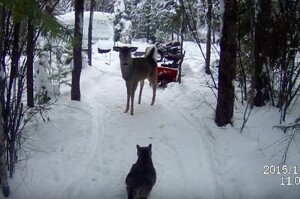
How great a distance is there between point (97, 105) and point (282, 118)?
16.7 ft

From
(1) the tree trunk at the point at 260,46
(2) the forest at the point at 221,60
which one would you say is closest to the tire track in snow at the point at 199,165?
(2) the forest at the point at 221,60

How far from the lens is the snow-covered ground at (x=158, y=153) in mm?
5699

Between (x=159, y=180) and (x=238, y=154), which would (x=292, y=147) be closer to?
(x=238, y=154)

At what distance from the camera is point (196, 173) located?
6.34 metres

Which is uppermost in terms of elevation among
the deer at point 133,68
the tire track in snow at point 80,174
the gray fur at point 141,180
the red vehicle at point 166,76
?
the deer at point 133,68

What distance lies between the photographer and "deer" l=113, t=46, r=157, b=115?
9930 mm

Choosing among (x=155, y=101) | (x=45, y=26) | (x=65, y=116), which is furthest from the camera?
(x=155, y=101)

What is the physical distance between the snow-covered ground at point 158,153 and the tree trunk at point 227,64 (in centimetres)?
31

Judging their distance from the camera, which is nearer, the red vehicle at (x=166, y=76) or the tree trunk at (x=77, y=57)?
the tree trunk at (x=77, y=57)

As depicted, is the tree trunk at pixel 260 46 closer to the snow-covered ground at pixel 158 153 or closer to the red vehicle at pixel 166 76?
the snow-covered ground at pixel 158 153

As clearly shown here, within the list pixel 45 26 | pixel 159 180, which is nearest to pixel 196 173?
pixel 159 180

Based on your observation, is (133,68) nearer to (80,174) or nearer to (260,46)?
(260,46)

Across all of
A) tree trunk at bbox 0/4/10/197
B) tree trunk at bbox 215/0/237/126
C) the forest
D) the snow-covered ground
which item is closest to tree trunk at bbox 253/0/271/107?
the forest

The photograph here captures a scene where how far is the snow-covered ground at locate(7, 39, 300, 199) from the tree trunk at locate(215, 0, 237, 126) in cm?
31
